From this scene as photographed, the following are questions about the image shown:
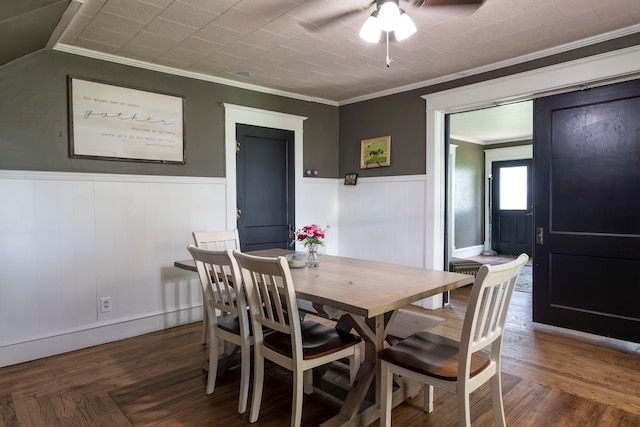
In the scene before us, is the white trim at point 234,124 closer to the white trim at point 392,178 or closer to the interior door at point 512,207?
the white trim at point 392,178

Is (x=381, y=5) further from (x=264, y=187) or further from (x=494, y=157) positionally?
(x=494, y=157)

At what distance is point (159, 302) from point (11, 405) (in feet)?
4.46

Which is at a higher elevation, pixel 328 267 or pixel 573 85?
pixel 573 85

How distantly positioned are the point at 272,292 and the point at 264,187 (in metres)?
2.55

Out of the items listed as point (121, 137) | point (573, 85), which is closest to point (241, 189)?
point (121, 137)

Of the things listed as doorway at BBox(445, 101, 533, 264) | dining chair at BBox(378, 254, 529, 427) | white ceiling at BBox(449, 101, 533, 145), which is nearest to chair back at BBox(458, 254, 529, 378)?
dining chair at BBox(378, 254, 529, 427)

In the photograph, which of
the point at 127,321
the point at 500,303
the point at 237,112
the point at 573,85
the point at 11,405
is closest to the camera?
the point at 500,303

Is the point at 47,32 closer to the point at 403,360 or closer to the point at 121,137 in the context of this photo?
the point at 121,137

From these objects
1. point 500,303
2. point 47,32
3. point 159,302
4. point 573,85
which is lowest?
point 159,302

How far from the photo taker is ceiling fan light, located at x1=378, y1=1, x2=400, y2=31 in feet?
6.55

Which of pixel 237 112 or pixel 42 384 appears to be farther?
pixel 237 112

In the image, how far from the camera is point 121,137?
331cm

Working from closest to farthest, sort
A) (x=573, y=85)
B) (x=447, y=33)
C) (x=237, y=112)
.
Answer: (x=447, y=33), (x=573, y=85), (x=237, y=112)

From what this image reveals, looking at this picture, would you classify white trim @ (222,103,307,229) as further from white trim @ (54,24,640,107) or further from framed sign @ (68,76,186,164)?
framed sign @ (68,76,186,164)
